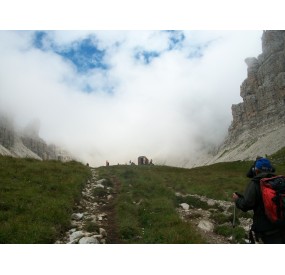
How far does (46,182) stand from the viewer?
746 inches

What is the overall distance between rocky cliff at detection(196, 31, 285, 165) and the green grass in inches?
4221

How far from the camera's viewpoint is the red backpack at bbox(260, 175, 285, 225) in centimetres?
709

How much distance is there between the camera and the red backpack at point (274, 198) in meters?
7.09

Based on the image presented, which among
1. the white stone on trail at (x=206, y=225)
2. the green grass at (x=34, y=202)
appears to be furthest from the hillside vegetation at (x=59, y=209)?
the white stone on trail at (x=206, y=225)

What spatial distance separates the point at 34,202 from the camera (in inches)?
571

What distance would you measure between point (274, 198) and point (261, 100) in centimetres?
15542

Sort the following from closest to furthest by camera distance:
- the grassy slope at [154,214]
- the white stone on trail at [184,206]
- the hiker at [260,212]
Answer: the hiker at [260,212]
the grassy slope at [154,214]
the white stone on trail at [184,206]

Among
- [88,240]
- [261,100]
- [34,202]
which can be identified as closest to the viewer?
[88,240]

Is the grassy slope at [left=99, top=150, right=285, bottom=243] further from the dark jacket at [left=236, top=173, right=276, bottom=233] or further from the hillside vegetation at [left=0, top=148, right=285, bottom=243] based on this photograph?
the dark jacket at [left=236, top=173, right=276, bottom=233]

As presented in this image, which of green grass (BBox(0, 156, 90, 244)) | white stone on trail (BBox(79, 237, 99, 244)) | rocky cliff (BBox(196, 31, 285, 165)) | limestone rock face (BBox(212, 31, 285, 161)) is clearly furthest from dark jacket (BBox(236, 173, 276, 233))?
limestone rock face (BBox(212, 31, 285, 161))

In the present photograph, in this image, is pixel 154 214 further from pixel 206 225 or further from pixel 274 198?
pixel 274 198

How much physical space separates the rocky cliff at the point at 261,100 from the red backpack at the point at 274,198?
116187mm

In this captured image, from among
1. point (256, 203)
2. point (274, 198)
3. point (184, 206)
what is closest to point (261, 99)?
point (184, 206)

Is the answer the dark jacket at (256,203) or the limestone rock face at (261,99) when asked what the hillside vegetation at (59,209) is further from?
the limestone rock face at (261,99)
